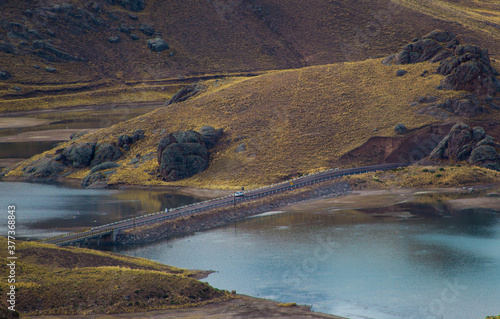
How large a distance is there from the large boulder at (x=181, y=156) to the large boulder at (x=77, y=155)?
20351 mm

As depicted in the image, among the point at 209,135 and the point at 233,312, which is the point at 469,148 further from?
the point at 233,312

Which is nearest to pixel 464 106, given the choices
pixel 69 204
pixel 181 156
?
pixel 181 156

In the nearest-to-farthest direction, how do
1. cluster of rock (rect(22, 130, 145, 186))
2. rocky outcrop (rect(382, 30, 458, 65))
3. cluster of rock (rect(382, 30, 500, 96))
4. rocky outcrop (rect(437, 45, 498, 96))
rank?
rocky outcrop (rect(437, 45, 498, 96)) < cluster of rock (rect(382, 30, 500, 96)) < cluster of rock (rect(22, 130, 145, 186)) < rocky outcrop (rect(382, 30, 458, 65))

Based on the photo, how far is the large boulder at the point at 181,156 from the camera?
419 ft

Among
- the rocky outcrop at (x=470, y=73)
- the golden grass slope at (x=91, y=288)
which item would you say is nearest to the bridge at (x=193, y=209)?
the golden grass slope at (x=91, y=288)

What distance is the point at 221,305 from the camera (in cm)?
6088

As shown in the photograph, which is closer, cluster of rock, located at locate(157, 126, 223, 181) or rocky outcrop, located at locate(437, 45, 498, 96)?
cluster of rock, located at locate(157, 126, 223, 181)

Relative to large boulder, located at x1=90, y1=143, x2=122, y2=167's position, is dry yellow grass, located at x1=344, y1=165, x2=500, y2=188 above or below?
below

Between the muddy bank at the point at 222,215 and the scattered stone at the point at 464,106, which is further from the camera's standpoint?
the scattered stone at the point at 464,106

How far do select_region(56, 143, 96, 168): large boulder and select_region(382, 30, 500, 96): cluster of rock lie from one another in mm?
80179

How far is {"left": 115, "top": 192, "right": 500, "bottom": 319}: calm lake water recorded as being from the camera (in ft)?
206

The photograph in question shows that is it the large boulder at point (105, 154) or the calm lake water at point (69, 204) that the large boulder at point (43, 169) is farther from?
the large boulder at point (105, 154)

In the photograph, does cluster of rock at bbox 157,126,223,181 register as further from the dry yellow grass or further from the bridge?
the dry yellow grass

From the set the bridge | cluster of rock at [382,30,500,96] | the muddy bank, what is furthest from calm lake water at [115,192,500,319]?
cluster of rock at [382,30,500,96]
